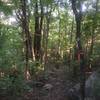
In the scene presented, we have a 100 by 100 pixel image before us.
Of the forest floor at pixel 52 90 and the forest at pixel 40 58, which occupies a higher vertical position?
the forest at pixel 40 58

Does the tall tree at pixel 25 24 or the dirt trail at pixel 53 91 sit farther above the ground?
the tall tree at pixel 25 24

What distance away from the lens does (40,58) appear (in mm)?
14930

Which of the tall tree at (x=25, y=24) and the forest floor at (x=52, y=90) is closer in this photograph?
the forest floor at (x=52, y=90)

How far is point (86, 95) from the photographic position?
8.67 m

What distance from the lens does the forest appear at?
29.3ft

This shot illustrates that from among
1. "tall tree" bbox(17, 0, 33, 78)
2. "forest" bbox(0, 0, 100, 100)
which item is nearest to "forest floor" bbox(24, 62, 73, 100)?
"forest" bbox(0, 0, 100, 100)

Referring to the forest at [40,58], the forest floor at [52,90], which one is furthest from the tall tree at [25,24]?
the forest floor at [52,90]

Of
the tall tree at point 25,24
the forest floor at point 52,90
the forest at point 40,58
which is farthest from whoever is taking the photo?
the tall tree at point 25,24

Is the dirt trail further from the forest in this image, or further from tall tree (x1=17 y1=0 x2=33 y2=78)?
tall tree (x1=17 y1=0 x2=33 y2=78)

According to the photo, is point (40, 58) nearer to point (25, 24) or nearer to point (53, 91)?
point (25, 24)

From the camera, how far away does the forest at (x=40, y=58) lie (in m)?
8.93

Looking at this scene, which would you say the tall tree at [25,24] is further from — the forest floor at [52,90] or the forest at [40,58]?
the forest floor at [52,90]

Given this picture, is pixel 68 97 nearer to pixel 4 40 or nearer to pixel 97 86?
→ pixel 97 86

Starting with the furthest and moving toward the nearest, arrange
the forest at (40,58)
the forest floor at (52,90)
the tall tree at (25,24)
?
the tall tree at (25,24) → the forest floor at (52,90) → the forest at (40,58)
